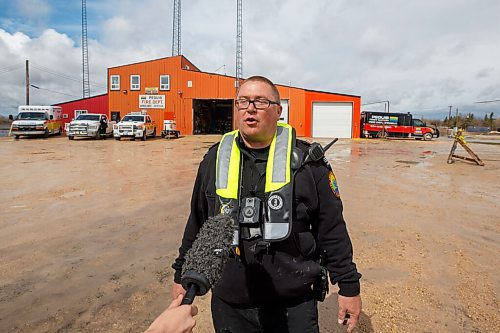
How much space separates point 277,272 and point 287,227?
27cm

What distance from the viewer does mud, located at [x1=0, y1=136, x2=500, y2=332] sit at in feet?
10.9

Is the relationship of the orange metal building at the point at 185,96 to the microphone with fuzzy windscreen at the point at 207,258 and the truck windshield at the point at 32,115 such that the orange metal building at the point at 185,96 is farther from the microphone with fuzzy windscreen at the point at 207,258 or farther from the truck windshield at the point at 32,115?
the microphone with fuzzy windscreen at the point at 207,258

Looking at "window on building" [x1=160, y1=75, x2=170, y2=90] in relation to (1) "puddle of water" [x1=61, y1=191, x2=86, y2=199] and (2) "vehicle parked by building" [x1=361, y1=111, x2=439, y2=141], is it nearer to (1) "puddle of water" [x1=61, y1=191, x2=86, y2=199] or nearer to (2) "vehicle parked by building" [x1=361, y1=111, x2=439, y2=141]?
(2) "vehicle parked by building" [x1=361, y1=111, x2=439, y2=141]

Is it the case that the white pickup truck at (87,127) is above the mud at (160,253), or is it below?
above

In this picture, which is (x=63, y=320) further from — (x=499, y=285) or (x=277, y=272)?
(x=499, y=285)

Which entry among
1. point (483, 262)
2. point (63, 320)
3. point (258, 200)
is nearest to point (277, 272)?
point (258, 200)

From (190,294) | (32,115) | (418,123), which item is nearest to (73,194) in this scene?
(190,294)

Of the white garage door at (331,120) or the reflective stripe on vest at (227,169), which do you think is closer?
the reflective stripe on vest at (227,169)

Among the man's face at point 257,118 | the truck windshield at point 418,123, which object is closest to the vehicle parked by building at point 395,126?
the truck windshield at point 418,123

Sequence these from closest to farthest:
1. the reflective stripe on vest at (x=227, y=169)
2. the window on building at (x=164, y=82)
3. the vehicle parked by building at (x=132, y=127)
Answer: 1. the reflective stripe on vest at (x=227, y=169)
2. the vehicle parked by building at (x=132, y=127)
3. the window on building at (x=164, y=82)

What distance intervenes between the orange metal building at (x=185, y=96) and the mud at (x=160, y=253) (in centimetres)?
2546

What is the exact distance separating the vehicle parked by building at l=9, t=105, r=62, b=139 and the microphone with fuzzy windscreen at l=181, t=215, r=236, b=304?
28793mm

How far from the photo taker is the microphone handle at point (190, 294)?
127 centimetres

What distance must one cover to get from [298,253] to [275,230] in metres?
0.21
